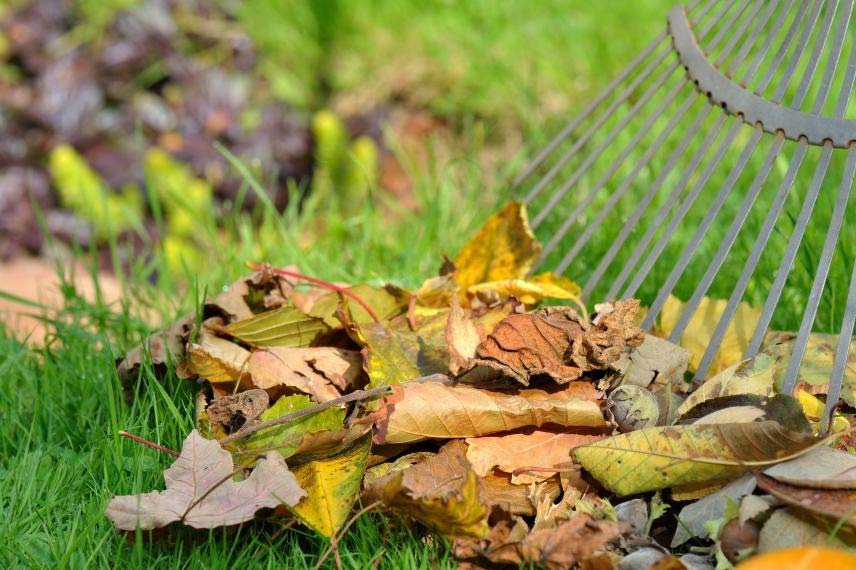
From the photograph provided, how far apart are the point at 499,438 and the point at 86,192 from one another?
2.83m

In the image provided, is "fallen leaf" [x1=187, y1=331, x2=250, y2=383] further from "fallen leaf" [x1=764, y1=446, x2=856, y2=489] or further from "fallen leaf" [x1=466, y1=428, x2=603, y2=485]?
"fallen leaf" [x1=764, y1=446, x2=856, y2=489]

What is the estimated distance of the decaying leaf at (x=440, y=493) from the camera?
120 centimetres

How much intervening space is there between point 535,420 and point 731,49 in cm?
82

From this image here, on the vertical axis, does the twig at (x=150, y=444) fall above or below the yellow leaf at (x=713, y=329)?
below

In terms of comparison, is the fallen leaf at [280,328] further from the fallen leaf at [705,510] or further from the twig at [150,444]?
the fallen leaf at [705,510]

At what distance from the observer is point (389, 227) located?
292 centimetres

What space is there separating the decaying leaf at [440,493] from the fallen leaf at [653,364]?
312 mm

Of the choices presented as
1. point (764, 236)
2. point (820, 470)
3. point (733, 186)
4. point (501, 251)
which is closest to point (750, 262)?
point (764, 236)

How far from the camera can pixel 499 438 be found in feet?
4.72

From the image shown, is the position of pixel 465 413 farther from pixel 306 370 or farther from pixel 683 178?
pixel 683 178

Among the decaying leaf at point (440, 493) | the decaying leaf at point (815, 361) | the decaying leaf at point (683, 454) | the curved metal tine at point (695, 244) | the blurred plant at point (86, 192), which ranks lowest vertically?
the blurred plant at point (86, 192)

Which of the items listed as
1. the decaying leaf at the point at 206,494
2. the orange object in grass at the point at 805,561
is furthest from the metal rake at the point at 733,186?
the decaying leaf at the point at 206,494

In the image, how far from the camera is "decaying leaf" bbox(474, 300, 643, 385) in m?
1.47

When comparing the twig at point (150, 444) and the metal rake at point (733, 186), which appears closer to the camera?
the twig at point (150, 444)
